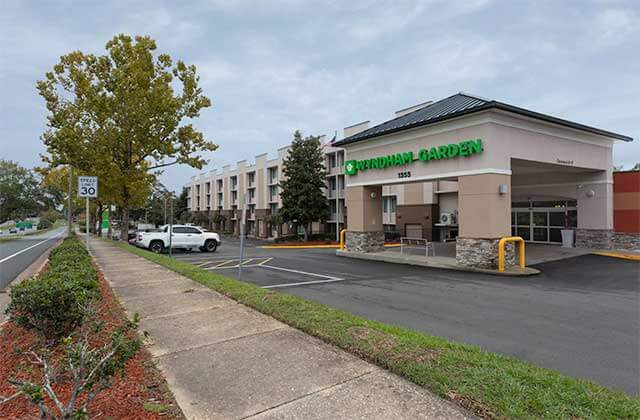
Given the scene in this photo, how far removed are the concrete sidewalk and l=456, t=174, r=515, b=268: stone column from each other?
390 inches

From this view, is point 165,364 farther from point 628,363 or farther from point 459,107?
point 459,107

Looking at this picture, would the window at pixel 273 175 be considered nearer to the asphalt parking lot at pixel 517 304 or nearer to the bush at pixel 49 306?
the asphalt parking lot at pixel 517 304

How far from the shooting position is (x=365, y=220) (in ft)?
62.4

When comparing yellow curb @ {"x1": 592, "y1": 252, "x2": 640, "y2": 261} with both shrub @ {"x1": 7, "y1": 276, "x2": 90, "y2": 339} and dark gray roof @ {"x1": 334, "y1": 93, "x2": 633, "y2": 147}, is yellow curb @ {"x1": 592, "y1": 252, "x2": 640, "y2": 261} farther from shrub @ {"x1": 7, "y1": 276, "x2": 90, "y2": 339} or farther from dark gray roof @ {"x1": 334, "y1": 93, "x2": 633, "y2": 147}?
shrub @ {"x1": 7, "y1": 276, "x2": 90, "y2": 339}

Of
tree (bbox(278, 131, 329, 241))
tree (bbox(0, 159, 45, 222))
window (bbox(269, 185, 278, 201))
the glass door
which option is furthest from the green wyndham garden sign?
tree (bbox(0, 159, 45, 222))

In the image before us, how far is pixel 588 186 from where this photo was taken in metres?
18.2

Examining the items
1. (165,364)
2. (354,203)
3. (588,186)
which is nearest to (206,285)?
(165,364)

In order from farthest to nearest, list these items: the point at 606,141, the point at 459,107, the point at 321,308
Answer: the point at 606,141 < the point at 459,107 < the point at 321,308

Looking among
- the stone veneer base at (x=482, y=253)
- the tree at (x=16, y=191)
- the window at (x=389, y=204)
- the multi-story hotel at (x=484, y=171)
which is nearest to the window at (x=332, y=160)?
the window at (x=389, y=204)

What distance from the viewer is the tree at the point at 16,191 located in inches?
2157

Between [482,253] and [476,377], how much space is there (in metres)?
10.8

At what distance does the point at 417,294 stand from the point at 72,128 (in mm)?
19728

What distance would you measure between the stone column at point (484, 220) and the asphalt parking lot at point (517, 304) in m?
1.08

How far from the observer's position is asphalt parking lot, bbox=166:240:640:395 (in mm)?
5062
